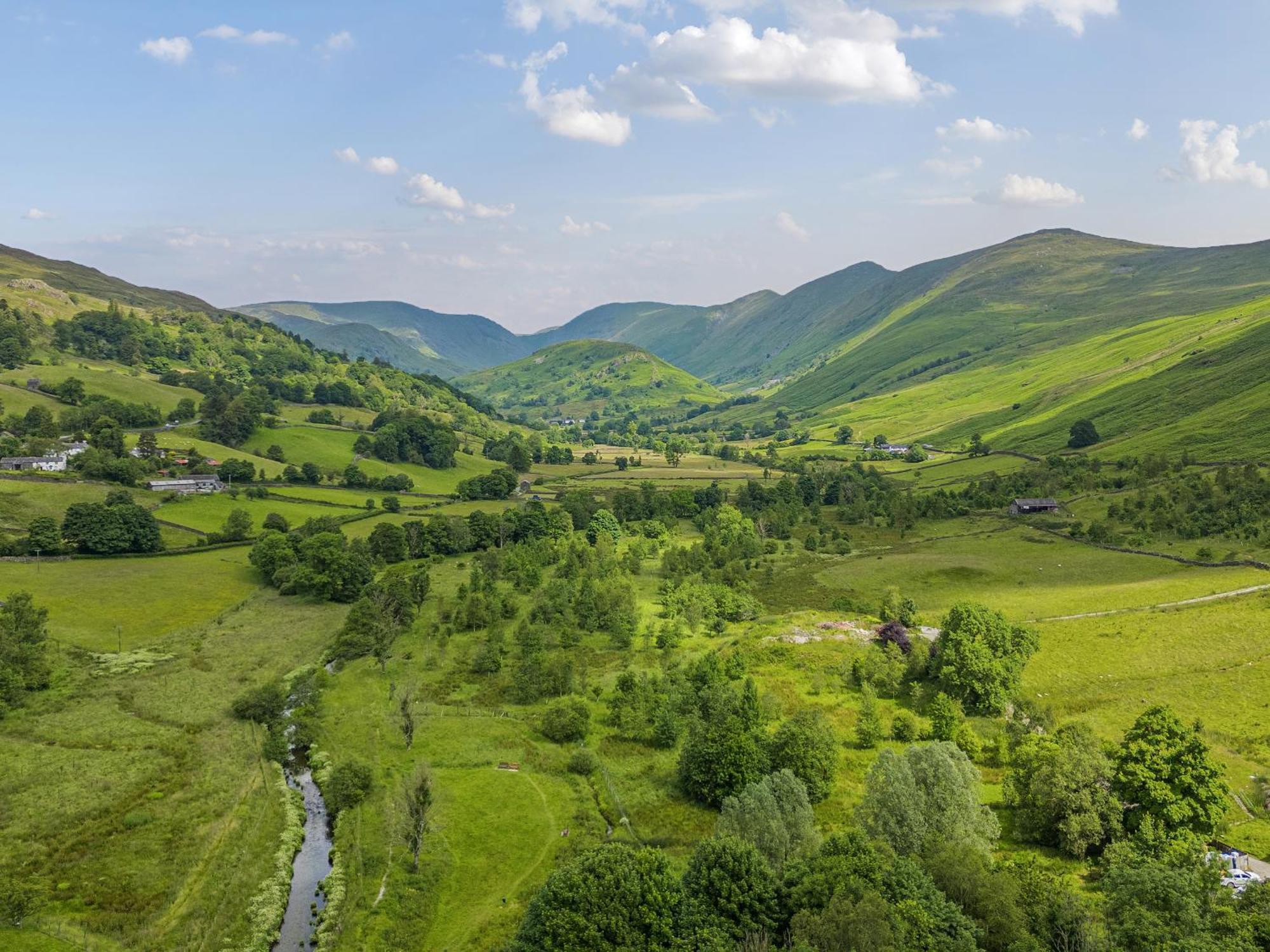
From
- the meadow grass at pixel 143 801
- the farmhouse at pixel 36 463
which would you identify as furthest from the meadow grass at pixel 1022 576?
the farmhouse at pixel 36 463

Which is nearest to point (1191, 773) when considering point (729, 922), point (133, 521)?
point (729, 922)

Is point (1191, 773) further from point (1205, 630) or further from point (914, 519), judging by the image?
point (914, 519)

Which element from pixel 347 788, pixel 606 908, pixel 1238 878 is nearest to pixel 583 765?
pixel 347 788

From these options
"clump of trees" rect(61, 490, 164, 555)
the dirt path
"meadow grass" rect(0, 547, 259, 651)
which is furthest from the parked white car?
"clump of trees" rect(61, 490, 164, 555)

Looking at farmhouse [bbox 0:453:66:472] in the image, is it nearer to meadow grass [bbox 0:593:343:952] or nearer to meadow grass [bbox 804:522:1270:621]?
meadow grass [bbox 0:593:343:952]

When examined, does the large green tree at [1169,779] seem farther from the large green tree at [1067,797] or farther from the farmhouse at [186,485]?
the farmhouse at [186,485]

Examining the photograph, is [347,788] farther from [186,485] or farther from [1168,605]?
[186,485]
